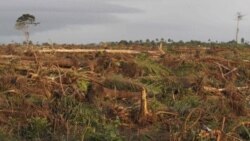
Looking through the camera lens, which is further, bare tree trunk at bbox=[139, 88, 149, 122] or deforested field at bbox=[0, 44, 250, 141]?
bare tree trunk at bbox=[139, 88, 149, 122]

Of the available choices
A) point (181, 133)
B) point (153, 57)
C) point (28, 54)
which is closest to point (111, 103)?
point (181, 133)

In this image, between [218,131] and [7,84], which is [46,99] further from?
[218,131]

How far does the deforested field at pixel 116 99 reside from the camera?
7664mm

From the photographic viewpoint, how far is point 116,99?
9883mm

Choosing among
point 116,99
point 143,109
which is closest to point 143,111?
point 143,109

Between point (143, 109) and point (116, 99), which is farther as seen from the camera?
point (116, 99)

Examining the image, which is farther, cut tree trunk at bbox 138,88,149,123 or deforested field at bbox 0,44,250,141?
cut tree trunk at bbox 138,88,149,123

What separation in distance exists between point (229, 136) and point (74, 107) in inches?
116

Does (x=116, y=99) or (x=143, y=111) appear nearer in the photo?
(x=143, y=111)

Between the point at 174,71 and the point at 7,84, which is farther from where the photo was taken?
the point at 174,71

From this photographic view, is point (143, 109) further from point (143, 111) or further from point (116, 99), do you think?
point (116, 99)

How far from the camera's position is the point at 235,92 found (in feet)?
35.2

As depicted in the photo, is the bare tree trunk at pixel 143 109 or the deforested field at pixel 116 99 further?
the bare tree trunk at pixel 143 109

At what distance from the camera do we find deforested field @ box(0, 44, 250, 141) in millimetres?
7664
